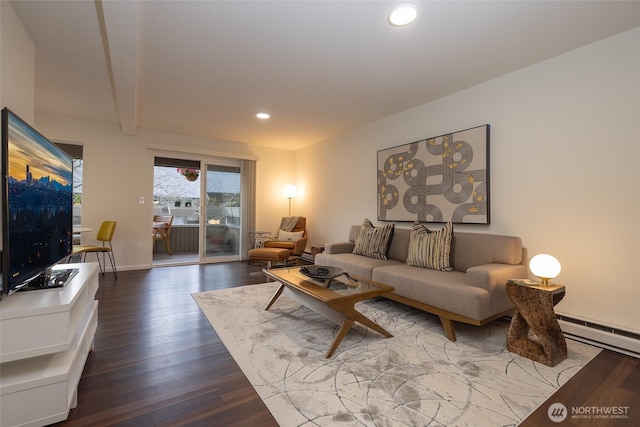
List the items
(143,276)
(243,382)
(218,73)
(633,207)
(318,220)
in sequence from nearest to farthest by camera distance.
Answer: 1. (243,382)
2. (633,207)
3. (218,73)
4. (143,276)
5. (318,220)

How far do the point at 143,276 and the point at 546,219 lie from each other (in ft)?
16.9

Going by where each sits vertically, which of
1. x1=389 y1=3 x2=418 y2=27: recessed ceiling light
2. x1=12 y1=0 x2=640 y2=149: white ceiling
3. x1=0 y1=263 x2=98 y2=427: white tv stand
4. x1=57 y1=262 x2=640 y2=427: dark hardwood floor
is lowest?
x1=57 y1=262 x2=640 y2=427: dark hardwood floor

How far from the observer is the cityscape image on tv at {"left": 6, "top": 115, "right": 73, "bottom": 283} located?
1354 millimetres

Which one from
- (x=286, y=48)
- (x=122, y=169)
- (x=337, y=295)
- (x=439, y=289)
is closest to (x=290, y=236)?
(x=122, y=169)

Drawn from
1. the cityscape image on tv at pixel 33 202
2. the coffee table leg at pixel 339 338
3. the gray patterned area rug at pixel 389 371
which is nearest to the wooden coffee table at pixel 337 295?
→ the coffee table leg at pixel 339 338

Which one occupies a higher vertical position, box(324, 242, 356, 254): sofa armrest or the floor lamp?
the floor lamp

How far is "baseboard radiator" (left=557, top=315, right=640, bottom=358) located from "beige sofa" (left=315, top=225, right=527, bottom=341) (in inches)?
18.4

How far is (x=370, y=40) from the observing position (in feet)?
7.46

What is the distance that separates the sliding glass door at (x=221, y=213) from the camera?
18.3 feet

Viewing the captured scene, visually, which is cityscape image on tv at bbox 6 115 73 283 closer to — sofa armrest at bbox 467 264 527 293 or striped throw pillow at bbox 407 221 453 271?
→ sofa armrest at bbox 467 264 527 293

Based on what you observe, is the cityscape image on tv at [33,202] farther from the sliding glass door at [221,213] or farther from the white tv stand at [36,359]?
the sliding glass door at [221,213]

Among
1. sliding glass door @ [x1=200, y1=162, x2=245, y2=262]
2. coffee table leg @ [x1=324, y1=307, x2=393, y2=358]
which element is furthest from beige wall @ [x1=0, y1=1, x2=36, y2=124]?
sliding glass door @ [x1=200, y1=162, x2=245, y2=262]

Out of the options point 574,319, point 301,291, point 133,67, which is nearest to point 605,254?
point 574,319

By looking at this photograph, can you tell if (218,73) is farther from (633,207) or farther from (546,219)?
(633,207)
